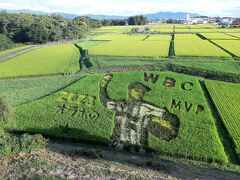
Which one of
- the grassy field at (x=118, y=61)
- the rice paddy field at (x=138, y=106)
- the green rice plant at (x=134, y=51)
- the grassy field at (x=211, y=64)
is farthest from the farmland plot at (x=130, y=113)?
the green rice plant at (x=134, y=51)

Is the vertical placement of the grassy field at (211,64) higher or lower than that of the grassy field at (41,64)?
higher

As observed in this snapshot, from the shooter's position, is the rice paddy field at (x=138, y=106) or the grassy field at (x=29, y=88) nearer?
the rice paddy field at (x=138, y=106)

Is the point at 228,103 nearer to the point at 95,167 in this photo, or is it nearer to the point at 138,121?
the point at 138,121

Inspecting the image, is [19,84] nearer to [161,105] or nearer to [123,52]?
[161,105]

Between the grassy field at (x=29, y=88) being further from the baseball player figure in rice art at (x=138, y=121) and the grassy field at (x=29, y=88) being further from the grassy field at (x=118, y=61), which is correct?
the grassy field at (x=118, y=61)

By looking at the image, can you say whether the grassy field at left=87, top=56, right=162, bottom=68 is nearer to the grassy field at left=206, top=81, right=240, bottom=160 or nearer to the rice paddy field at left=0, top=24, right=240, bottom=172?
the rice paddy field at left=0, top=24, right=240, bottom=172

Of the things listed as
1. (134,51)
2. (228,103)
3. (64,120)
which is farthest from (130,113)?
(134,51)
